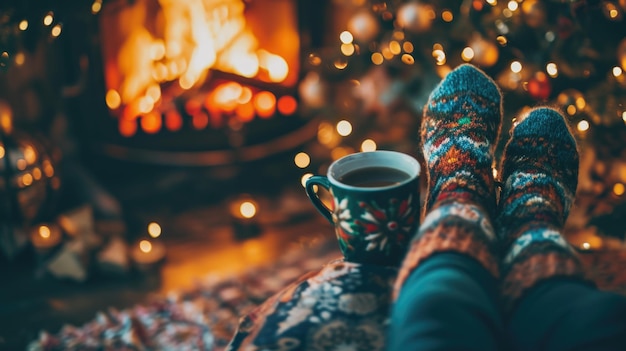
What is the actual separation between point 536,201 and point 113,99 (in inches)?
55.3

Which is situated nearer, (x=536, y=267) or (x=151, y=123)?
(x=536, y=267)

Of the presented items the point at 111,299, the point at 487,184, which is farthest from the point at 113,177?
the point at 487,184

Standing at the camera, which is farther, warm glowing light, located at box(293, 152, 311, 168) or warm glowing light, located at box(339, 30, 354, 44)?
warm glowing light, located at box(293, 152, 311, 168)

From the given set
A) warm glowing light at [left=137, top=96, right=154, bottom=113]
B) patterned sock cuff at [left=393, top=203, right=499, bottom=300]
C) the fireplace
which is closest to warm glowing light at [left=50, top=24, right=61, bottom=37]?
the fireplace

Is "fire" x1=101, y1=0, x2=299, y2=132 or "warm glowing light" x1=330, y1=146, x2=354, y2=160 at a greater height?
"fire" x1=101, y1=0, x2=299, y2=132

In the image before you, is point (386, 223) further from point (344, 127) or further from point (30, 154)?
point (30, 154)

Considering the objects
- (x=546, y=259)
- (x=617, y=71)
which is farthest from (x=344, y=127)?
(x=546, y=259)

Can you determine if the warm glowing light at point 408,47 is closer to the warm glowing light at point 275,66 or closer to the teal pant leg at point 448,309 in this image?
the warm glowing light at point 275,66

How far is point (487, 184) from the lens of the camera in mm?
891

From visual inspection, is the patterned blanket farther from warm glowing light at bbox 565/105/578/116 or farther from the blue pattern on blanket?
the blue pattern on blanket

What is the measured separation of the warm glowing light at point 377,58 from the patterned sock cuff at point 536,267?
1.10 metres

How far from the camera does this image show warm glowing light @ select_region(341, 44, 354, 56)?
1.76m

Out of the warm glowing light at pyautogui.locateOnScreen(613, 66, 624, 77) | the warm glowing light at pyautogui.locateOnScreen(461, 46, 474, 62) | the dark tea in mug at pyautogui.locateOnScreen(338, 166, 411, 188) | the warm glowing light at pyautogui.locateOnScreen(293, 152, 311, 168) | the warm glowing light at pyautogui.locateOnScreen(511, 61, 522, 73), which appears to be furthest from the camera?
the warm glowing light at pyautogui.locateOnScreen(293, 152, 311, 168)

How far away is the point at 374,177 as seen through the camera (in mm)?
794
